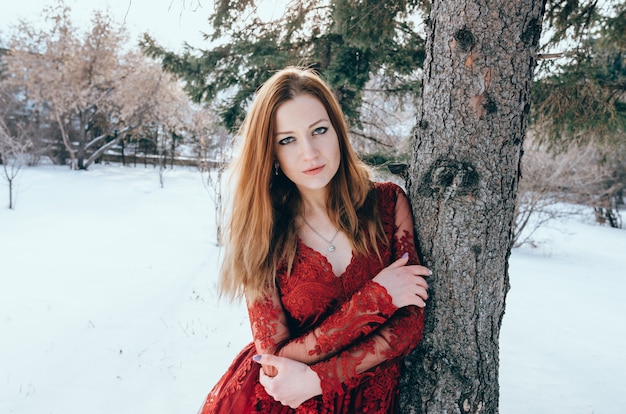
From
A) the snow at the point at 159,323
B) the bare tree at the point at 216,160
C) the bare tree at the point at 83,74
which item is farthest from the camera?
the bare tree at the point at 83,74

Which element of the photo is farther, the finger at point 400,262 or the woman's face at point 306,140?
the woman's face at point 306,140

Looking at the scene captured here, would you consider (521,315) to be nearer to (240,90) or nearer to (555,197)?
(240,90)

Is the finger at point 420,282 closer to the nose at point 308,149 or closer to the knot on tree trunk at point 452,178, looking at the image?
the knot on tree trunk at point 452,178

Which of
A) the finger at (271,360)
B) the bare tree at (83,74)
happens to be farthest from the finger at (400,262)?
the bare tree at (83,74)

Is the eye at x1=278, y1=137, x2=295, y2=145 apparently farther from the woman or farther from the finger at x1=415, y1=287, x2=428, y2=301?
the finger at x1=415, y1=287, x2=428, y2=301

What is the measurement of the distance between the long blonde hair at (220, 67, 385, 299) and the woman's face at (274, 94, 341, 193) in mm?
37

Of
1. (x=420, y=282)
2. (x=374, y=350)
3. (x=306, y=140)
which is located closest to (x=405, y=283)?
(x=420, y=282)

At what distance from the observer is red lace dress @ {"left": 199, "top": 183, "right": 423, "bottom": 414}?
4.56 feet

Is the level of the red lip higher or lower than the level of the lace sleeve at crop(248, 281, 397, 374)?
higher

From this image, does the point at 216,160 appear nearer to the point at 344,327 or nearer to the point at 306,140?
the point at 306,140

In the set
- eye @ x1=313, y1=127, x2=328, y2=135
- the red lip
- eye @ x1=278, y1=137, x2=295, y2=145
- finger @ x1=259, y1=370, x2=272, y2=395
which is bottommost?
finger @ x1=259, y1=370, x2=272, y2=395

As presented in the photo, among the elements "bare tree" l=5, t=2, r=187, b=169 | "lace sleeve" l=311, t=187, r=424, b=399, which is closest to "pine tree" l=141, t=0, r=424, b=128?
"lace sleeve" l=311, t=187, r=424, b=399

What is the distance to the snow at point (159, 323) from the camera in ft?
11.3

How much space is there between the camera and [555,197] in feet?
33.8
